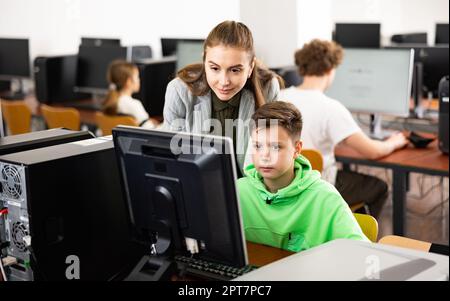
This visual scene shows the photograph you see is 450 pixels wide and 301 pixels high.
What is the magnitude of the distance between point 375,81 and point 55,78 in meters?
2.69

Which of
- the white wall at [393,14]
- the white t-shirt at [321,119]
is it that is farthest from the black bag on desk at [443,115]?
the white wall at [393,14]

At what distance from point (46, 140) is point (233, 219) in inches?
30.8

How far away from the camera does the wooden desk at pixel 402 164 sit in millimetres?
3320

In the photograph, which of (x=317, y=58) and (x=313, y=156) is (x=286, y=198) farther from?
(x=317, y=58)

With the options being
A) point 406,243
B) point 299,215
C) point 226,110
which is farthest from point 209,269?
point 226,110

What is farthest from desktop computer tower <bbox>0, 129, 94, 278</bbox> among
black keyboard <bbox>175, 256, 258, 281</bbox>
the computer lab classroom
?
black keyboard <bbox>175, 256, 258, 281</bbox>

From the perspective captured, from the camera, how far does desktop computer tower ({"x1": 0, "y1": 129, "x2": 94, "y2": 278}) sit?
183 cm

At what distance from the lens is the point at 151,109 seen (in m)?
5.03

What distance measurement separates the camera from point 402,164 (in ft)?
11.1

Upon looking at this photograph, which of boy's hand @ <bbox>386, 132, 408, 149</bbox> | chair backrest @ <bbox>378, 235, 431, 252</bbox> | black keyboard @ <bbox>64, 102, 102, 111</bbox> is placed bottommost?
black keyboard @ <bbox>64, 102, 102, 111</bbox>

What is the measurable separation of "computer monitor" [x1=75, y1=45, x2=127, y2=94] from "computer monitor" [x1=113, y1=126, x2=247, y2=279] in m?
3.76

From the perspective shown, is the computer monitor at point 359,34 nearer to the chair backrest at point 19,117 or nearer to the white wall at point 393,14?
the white wall at point 393,14

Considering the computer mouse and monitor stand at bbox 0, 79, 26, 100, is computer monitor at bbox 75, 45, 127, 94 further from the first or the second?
the computer mouse
